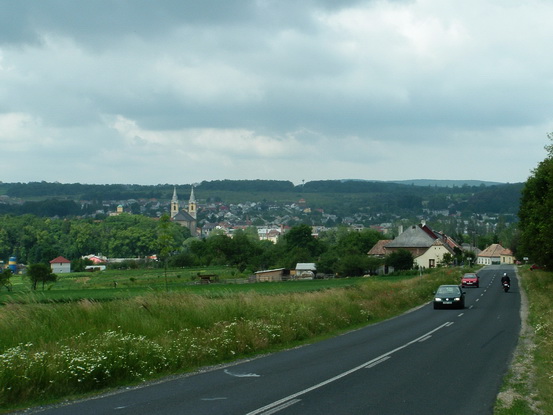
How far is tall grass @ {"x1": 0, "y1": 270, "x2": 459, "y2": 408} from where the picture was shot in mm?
12742

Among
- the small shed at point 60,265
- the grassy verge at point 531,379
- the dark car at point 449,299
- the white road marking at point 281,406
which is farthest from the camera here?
the small shed at point 60,265

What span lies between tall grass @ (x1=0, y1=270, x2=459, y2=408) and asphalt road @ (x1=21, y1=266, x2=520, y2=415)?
876 mm

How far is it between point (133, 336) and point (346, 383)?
5444mm

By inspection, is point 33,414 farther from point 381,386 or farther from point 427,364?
point 427,364

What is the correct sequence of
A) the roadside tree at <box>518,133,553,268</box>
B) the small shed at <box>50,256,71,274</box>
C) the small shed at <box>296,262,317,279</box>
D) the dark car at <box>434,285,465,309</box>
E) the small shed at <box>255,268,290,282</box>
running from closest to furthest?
the dark car at <box>434,285,465,309</box>
the roadside tree at <box>518,133,553,268</box>
the small shed at <box>255,268,290,282</box>
the small shed at <box>296,262,317,279</box>
the small shed at <box>50,256,71,274</box>

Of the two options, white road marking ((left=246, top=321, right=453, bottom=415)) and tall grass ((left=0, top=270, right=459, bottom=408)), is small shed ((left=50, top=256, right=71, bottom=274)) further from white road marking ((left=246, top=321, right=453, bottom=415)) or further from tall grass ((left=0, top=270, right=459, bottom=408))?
white road marking ((left=246, top=321, right=453, bottom=415))

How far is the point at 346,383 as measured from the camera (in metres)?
13.4

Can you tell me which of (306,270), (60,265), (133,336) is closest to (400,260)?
(306,270)

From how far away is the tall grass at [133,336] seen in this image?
41.8 feet

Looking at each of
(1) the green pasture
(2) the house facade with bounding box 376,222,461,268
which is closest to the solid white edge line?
(1) the green pasture

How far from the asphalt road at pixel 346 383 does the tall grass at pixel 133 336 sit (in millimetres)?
876

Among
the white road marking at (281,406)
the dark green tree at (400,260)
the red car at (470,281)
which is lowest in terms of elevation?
the dark green tree at (400,260)

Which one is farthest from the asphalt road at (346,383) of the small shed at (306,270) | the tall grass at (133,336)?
the small shed at (306,270)

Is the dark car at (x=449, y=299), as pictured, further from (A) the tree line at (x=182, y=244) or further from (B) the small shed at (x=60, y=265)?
(B) the small shed at (x=60, y=265)
